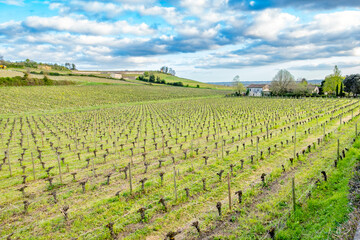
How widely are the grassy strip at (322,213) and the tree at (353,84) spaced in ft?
274

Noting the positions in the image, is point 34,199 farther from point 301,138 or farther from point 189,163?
point 301,138

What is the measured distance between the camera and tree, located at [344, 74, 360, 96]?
7712 centimetres

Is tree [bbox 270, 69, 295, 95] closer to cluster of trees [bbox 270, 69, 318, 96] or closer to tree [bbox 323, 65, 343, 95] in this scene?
cluster of trees [bbox 270, 69, 318, 96]

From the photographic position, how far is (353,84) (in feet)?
258

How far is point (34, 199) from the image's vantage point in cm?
1125

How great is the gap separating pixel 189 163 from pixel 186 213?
619 cm

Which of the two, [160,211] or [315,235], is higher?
[315,235]

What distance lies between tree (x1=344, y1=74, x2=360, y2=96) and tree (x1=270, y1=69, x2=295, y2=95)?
1696cm

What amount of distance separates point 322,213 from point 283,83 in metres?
88.8

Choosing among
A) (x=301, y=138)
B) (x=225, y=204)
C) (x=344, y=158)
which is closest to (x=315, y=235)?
(x=225, y=204)

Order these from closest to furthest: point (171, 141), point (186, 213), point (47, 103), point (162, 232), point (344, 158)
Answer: point (162, 232) < point (186, 213) < point (344, 158) < point (171, 141) < point (47, 103)

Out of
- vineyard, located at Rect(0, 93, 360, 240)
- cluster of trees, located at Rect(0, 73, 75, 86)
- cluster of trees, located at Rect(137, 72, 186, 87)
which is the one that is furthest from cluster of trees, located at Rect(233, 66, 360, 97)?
cluster of trees, located at Rect(0, 73, 75, 86)

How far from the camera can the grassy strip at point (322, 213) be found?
7.25 meters

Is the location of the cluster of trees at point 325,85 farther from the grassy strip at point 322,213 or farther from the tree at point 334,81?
the grassy strip at point 322,213
